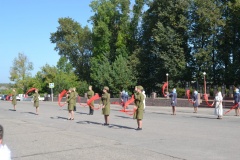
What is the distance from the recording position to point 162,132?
1277cm

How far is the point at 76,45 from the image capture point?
64375mm

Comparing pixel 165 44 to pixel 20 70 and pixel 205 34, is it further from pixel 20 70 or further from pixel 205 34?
pixel 20 70

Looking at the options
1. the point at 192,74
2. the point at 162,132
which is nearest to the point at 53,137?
the point at 162,132

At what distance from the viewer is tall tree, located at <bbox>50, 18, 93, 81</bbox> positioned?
210 feet

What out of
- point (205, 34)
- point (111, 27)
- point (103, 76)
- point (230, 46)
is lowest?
point (103, 76)

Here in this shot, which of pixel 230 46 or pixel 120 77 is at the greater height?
pixel 230 46

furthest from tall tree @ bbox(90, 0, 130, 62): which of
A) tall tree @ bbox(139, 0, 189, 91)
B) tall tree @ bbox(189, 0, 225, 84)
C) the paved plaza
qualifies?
the paved plaza

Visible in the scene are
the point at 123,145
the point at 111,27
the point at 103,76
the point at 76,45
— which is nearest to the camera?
the point at 123,145

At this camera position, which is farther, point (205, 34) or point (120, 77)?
point (120, 77)

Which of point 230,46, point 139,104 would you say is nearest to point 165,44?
point 230,46

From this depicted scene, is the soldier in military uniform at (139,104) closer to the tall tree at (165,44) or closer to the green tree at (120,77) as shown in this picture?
the tall tree at (165,44)

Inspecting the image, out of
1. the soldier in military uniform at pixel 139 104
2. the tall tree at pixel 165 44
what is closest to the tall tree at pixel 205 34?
the tall tree at pixel 165 44

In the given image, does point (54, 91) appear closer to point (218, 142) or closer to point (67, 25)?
point (67, 25)

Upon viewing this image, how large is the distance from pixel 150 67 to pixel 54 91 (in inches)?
734
